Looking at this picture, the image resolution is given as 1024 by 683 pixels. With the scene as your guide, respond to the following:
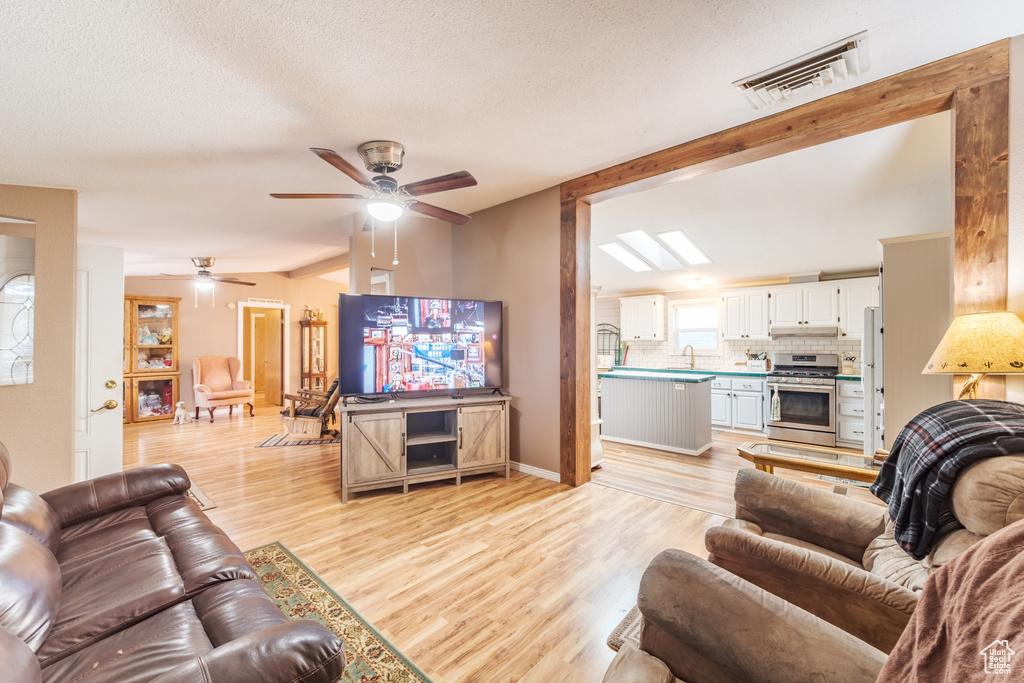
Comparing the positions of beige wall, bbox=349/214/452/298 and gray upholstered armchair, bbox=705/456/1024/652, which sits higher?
beige wall, bbox=349/214/452/298

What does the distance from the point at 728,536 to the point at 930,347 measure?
2.92 meters

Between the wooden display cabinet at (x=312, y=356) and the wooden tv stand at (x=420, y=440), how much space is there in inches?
210

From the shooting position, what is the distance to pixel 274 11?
1612 mm

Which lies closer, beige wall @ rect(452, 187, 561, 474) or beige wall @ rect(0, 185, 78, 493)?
beige wall @ rect(0, 185, 78, 493)

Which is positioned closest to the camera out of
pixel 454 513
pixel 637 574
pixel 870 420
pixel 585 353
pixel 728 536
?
pixel 728 536

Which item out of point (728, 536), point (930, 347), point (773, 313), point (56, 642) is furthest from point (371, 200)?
point (773, 313)

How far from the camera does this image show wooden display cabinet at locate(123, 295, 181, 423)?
262 inches

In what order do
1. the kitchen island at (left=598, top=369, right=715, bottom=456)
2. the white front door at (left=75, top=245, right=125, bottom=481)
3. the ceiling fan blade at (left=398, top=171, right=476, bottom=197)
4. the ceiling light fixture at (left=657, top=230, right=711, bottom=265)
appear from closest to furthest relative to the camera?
the ceiling fan blade at (left=398, top=171, right=476, bottom=197), the white front door at (left=75, top=245, right=125, bottom=481), the kitchen island at (left=598, top=369, right=715, bottom=456), the ceiling light fixture at (left=657, top=230, right=711, bottom=265)

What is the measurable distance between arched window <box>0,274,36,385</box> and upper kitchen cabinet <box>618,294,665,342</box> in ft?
22.7

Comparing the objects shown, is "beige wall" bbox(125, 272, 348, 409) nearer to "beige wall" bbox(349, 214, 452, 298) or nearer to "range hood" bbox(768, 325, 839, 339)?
"beige wall" bbox(349, 214, 452, 298)

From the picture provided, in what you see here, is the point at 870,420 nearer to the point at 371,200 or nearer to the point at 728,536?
the point at 728,536

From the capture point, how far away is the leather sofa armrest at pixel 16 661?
76 centimetres

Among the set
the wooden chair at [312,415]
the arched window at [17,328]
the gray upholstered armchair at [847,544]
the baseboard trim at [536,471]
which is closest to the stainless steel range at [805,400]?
the baseboard trim at [536,471]

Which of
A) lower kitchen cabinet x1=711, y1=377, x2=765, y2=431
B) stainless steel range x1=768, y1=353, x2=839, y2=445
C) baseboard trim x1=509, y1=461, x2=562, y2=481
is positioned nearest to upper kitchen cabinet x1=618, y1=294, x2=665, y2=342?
lower kitchen cabinet x1=711, y1=377, x2=765, y2=431
